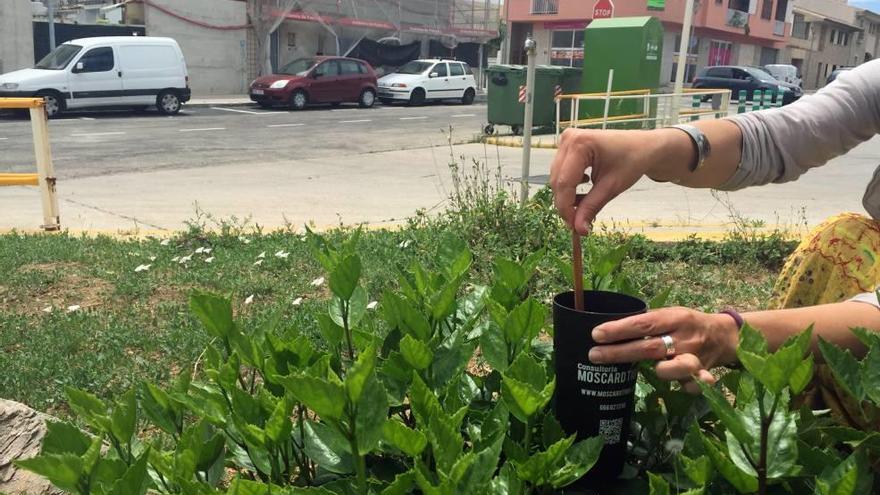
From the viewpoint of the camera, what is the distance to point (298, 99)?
2294cm

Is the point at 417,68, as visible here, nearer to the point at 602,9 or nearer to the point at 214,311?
the point at 602,9

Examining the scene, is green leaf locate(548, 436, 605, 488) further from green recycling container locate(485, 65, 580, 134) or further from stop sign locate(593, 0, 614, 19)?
stop sign locate(593, 0, 614, 19)

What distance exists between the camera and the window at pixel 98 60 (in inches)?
739

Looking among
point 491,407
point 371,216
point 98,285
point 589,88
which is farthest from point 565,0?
point 491,407

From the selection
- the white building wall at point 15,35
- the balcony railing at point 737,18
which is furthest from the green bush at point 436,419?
the balcony railing at point 737,18

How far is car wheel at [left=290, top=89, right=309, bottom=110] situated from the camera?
74.8 feet

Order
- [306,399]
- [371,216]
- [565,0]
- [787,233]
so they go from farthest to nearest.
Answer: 1. [565,0]
2. [371,216]
3. [787,233]
4. [306,399]

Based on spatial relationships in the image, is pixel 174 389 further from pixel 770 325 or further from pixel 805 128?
pixel 805 128

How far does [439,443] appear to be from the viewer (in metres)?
1.18

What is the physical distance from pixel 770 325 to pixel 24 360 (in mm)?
2874

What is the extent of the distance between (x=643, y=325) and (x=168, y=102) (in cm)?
2091

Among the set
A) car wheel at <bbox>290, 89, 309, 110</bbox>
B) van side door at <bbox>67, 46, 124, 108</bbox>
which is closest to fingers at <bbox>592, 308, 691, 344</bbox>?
van side door at <bbox>67, 46, 124, 108</bbox>

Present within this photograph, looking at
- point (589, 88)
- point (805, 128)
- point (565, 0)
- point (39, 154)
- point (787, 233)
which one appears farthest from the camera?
point (565, 0)

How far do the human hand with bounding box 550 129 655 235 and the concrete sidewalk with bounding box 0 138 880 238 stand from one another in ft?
14.3
